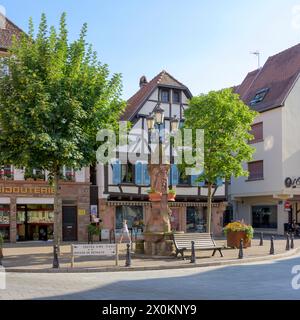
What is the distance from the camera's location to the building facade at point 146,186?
32750mm

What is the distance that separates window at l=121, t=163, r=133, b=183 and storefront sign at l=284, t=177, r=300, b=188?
11.2 m

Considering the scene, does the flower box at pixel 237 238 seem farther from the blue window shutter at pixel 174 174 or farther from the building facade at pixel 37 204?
the blue window shutter at pixel 174 174

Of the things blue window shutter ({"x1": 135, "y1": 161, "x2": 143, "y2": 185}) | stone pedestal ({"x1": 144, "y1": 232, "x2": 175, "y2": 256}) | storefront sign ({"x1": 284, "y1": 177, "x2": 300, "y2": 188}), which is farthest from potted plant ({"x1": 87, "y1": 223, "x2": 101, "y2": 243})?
storefront sign ({"x1": 284, "y1": 177, "x2": 300, "y2": 188})

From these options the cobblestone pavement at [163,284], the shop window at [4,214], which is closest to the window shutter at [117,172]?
the shop window at [4,214]

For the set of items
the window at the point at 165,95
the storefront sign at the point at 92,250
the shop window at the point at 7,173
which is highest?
the window at the point at 165,95

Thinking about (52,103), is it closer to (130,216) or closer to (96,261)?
(96,261)

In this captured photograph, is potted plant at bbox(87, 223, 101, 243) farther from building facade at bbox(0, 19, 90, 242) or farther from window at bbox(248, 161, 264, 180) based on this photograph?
window at bbox(248, 161, 264, 180)

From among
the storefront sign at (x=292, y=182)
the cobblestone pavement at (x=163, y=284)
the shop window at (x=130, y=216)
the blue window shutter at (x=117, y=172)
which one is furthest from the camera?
the storefront sign at (x=292, y=182)

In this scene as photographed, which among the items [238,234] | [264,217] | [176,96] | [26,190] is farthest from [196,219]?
[238,234]

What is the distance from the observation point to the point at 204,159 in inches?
1065

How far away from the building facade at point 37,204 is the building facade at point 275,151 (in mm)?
14055

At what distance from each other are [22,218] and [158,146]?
43.4 feet

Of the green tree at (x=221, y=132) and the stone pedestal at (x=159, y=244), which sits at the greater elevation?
the green tree at (x=221, y=132)
